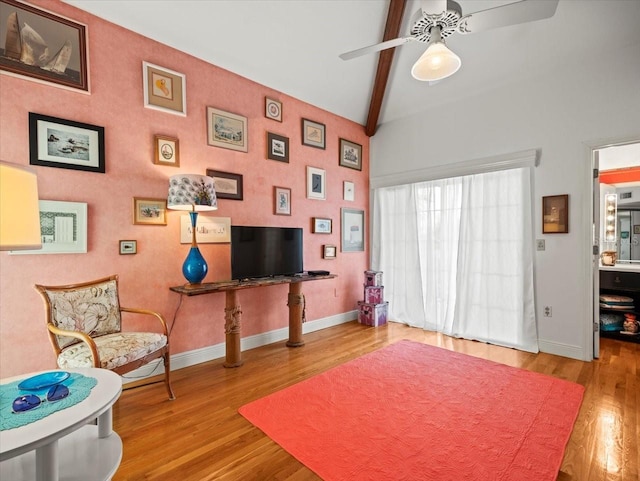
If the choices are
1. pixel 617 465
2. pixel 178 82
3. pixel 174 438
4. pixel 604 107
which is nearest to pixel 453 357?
pixel 617 465

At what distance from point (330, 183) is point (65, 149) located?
119 inches

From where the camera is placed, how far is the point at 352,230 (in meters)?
4.92

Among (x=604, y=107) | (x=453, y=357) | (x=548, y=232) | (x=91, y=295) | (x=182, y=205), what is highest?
(x=604, y=107)

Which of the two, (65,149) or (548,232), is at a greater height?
(65,149)

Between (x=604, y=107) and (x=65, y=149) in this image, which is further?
(x=604, y=107)

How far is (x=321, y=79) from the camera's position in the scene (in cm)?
401

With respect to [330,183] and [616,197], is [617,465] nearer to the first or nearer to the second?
[330,183]

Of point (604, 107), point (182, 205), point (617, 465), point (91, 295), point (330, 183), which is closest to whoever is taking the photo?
point (617, 465)

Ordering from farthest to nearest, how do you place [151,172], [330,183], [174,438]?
[330,183] → [151,172] → [174,438]

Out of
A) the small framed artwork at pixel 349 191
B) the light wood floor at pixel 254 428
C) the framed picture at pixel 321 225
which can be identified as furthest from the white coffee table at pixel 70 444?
the small framed artwork at pixel 349 191

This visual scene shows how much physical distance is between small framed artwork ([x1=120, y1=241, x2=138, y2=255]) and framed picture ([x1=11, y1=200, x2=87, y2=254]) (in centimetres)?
26

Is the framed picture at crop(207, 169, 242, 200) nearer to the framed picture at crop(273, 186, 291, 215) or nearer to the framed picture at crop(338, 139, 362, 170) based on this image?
the framed picture at crop(273, 186, 291, 215)

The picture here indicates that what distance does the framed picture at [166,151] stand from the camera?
292cm

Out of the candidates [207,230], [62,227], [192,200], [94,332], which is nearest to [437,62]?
[192,200]
